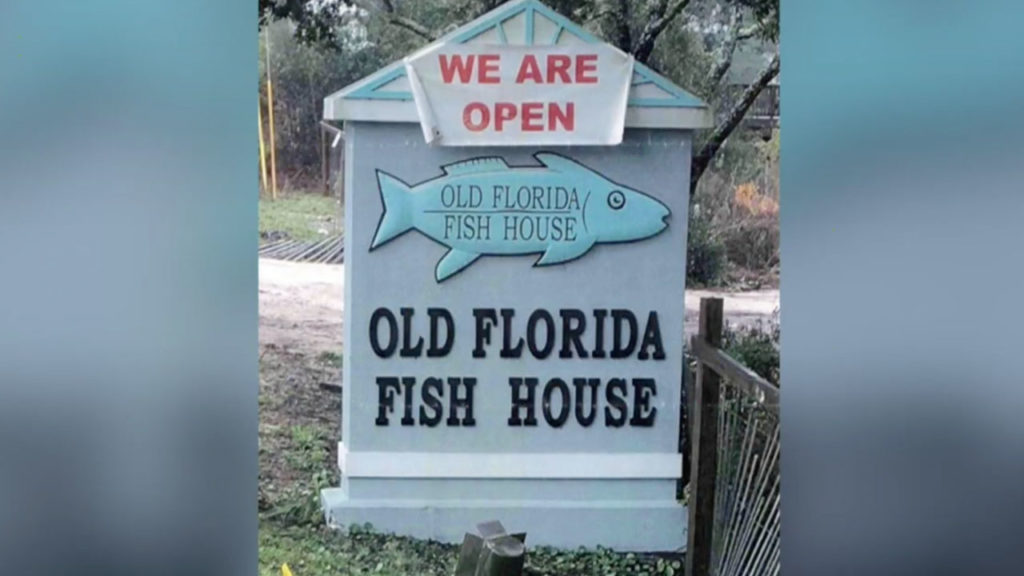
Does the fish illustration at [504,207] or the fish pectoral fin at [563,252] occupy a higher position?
the fish illustration at [504,207]

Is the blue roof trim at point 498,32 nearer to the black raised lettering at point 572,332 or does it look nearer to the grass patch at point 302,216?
the grass patch at point 302,216

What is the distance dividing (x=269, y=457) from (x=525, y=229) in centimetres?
96

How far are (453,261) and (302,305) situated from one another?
17.1 inches

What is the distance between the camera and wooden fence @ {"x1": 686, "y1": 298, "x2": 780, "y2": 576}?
3.52 m

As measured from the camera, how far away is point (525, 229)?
11.3ft

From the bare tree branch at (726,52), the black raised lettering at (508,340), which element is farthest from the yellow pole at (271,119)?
the bare tree branch at (726,52)

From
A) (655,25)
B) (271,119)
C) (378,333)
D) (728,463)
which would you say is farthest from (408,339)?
(655,25)

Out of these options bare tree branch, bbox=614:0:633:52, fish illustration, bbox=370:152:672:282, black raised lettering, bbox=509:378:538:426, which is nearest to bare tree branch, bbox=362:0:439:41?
fish illustration, bbox=370:152:672:282

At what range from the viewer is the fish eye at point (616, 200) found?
11.3 feet

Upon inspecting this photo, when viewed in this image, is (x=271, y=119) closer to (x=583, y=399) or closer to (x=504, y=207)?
(x=504, y=207)

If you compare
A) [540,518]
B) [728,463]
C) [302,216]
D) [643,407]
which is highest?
[302,216]

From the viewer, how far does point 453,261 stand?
3.44 metres

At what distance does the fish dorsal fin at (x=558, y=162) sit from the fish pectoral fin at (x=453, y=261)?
31 centimetres
